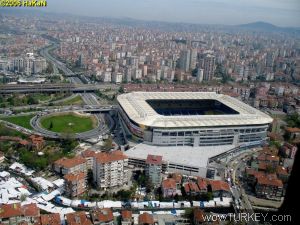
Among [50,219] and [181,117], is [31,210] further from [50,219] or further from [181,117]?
[181,117]

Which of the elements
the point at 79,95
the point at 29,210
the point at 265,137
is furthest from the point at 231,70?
the point at 29,210

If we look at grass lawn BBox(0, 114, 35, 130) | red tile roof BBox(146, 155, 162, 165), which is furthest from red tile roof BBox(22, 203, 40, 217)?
grass lawn BBox(0, 114, 35, 130)

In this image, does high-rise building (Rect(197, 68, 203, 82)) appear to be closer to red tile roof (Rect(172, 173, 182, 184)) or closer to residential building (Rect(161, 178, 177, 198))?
red tile roof (Rect(172, 173, 182, 184))

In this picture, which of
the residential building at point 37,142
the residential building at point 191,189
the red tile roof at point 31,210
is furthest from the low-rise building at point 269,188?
the residential building at point 37,142

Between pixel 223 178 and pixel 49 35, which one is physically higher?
pixel 49 35

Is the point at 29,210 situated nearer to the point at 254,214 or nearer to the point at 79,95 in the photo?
the point at 254,214

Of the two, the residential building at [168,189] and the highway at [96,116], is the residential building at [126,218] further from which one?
the highway at [96,116]

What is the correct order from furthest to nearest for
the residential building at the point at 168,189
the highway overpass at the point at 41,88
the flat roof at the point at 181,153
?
the highway overpass at the point at 41,88, the flat roof at the point at 181,153, the residential building at the point at 168,189
